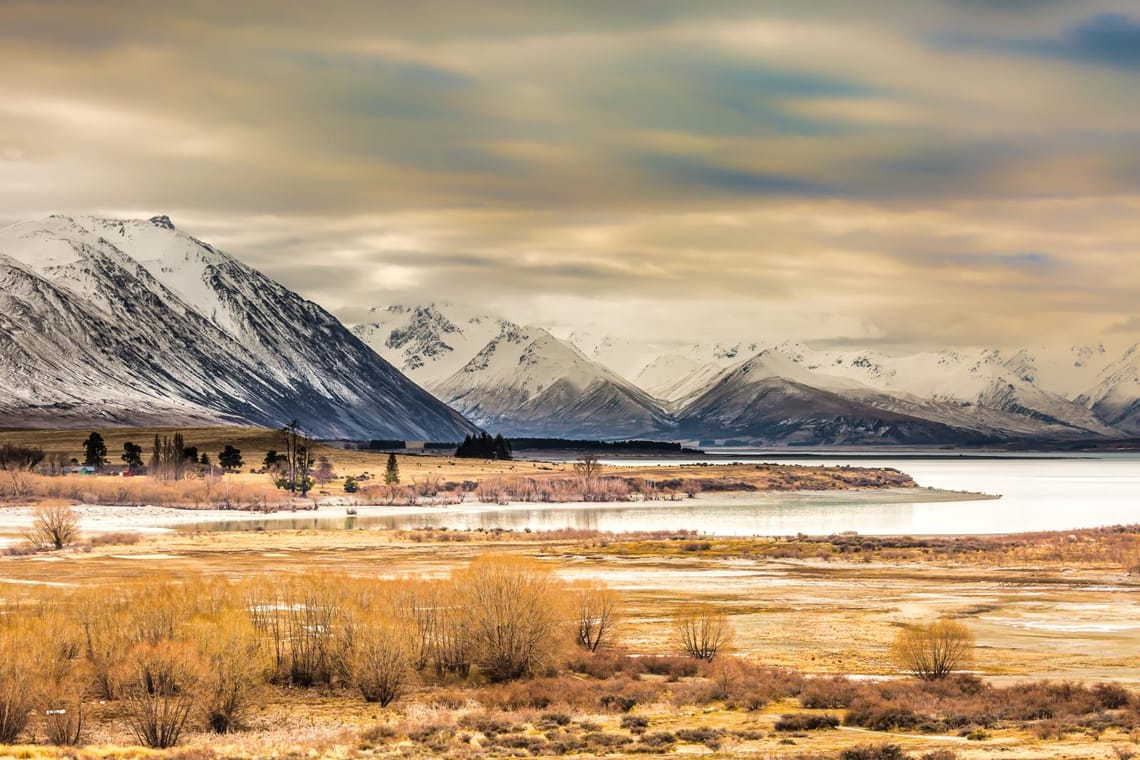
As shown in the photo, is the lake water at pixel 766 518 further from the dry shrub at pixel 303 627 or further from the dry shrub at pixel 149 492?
the dry shrub at pixel 303 627

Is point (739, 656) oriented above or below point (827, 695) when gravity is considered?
below

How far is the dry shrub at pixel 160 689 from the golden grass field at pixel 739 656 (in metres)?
0.73

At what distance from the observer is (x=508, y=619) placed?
48.8 metres

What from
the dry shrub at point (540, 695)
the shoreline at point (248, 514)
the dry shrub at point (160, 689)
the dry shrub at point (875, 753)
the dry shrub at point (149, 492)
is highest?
the dry shrub at point (149, 492)

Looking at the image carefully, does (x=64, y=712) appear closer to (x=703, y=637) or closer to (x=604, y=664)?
(x=604, y=664)

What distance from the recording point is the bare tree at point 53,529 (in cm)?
10806

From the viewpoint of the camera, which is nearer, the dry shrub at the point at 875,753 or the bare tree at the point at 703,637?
the dry shrub at the point at 875,753

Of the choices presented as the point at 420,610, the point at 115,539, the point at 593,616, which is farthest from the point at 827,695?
the point at 115,539

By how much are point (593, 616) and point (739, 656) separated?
20.8 ft

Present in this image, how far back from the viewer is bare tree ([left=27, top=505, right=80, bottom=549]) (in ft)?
355

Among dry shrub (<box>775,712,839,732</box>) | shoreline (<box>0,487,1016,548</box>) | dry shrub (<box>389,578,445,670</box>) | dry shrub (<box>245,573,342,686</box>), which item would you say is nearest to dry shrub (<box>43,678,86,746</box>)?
dry shrub (<box>245,573,342,686</box>)

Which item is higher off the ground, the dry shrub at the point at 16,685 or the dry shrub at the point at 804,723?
the dry shrub at the point at 16,685

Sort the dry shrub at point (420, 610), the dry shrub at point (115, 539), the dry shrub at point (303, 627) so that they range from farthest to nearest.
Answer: the dry shrub at point (115, 539)
the dry shrub at point (420, 610)
the dry shrub at point (303, 627)

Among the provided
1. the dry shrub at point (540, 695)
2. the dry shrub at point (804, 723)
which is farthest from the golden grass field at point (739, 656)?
the dry shrub at point (804, 723)
